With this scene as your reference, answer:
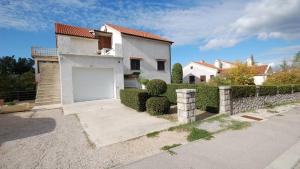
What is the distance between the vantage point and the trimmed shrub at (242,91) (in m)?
8.11

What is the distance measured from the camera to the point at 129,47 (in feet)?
51.7

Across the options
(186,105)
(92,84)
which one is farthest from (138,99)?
(92,84)

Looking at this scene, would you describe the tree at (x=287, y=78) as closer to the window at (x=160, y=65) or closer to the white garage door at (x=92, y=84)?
the window at (x=160, y=65)

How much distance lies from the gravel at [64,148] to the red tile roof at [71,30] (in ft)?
37.9

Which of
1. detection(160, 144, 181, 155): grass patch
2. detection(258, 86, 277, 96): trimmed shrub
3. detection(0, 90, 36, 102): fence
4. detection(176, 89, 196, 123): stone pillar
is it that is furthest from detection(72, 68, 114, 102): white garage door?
detection(258, 86, 277, 96): trimmed shrub

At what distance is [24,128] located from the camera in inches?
236

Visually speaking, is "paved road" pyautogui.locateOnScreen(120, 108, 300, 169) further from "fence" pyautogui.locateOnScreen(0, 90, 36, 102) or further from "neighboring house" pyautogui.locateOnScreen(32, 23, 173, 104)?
"fence" pyautogui.locateOnScreen(0, 90, 36, 102)

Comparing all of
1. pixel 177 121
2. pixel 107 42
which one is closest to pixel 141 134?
pixel 177 121

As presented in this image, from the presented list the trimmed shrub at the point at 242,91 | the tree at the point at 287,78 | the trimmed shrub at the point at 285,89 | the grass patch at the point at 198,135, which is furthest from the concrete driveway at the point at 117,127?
the tree at the point at 287,78

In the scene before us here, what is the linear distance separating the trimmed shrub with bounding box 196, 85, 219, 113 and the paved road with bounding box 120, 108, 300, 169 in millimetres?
2398

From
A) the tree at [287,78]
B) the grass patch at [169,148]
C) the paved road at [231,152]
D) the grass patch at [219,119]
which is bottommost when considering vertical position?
the paved road at [231,152]

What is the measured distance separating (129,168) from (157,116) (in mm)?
4147

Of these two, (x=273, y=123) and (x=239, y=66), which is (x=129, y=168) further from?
(x=239, y=66)

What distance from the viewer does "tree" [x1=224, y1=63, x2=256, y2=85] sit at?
17078 mm
